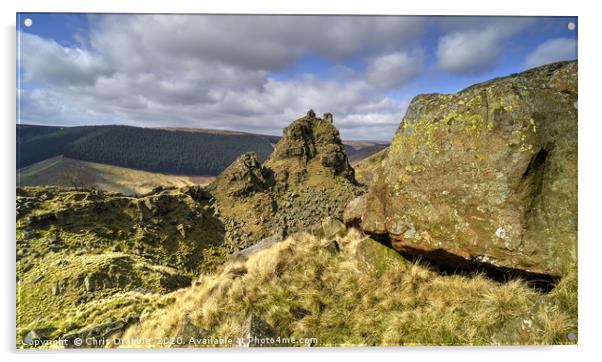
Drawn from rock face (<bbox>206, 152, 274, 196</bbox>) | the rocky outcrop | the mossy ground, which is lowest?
the mossy ground

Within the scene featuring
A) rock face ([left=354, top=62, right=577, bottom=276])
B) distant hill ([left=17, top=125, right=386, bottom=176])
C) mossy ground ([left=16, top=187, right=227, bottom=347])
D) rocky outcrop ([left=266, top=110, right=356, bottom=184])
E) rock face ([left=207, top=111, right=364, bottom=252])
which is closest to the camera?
rock face ([left=354, top=62, right=577, bottom=276])

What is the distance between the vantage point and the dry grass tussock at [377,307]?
5.24 metres

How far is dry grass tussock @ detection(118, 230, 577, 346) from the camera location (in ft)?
17.2

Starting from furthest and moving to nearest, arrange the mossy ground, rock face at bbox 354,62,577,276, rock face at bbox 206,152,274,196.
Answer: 1. rock face at bbox 206,152,274,196
2. the mossy ground
3. rock face at bbox 354,62,577,276

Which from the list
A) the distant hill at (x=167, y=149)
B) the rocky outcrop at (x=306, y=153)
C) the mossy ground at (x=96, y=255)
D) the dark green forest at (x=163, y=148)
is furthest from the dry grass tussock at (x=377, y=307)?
the dark green forest at (x=163, y=148)

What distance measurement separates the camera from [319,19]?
7.41 metres

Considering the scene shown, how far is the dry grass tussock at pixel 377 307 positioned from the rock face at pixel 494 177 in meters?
0.55

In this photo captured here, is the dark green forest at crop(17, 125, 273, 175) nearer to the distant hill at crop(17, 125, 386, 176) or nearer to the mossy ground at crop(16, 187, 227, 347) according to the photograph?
the distant hill at crop(17, 125, 386, 176)

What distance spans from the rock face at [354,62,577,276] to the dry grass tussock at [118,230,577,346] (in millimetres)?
549

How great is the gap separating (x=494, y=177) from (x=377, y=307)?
10.2 ft

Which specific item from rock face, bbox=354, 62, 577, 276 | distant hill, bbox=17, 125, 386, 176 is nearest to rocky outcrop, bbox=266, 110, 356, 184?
rock face, bbox=354, 62, 577, 276

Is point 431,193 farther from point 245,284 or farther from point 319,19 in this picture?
point 319,19

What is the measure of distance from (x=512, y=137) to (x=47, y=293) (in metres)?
10.5

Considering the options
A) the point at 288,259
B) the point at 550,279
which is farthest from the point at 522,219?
the point at 288,259
